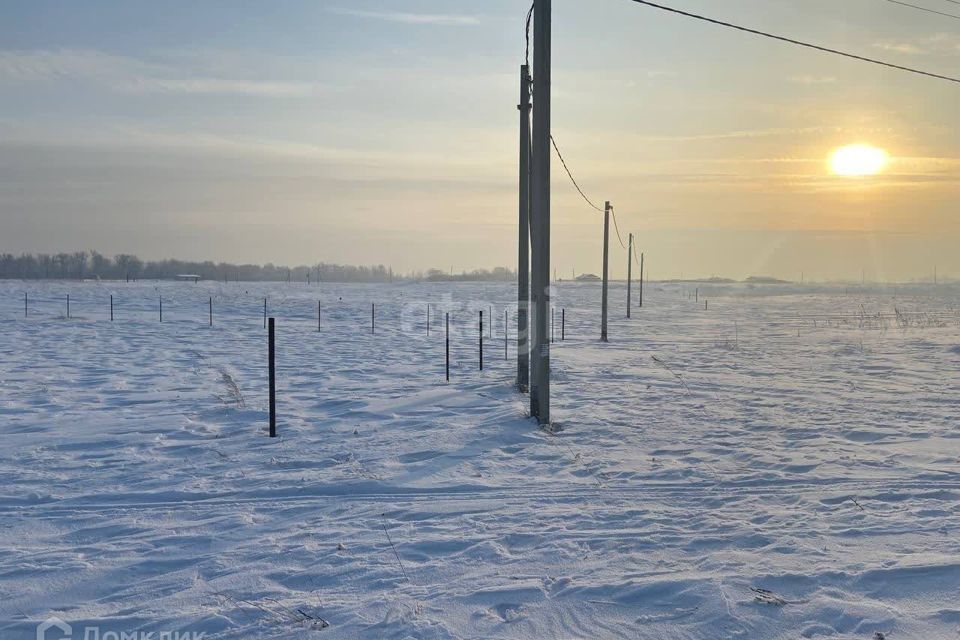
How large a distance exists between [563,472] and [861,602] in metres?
3.58

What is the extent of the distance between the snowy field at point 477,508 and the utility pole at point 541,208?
0.71m

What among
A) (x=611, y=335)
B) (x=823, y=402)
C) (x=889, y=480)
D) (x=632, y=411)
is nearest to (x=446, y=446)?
(x=632, y=411)

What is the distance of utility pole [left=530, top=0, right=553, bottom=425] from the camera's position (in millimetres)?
10148

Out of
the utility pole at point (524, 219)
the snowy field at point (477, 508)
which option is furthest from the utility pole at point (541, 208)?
the utility pole at point (524, 219)

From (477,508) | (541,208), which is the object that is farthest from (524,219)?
(477,508)

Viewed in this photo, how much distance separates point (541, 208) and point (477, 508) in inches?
206

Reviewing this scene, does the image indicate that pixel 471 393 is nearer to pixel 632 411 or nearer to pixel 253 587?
pixel 632 411

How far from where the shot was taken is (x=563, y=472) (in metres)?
7.64

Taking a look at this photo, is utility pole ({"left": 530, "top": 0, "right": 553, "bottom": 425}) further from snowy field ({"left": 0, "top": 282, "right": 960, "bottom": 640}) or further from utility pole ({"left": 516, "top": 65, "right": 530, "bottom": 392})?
utility pole ({"left": 516, "top": 65, "right": 530, "bottom": 392})

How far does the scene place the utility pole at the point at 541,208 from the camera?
10.1 metres

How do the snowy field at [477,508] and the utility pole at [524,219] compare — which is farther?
the utility pole at [524,219]

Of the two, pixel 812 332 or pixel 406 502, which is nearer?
pixel 406 502

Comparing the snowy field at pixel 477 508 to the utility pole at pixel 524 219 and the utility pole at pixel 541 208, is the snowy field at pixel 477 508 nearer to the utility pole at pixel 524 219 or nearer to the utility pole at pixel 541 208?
the utility pole at pixel 541 208

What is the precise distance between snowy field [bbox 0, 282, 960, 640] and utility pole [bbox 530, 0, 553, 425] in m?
0.71
